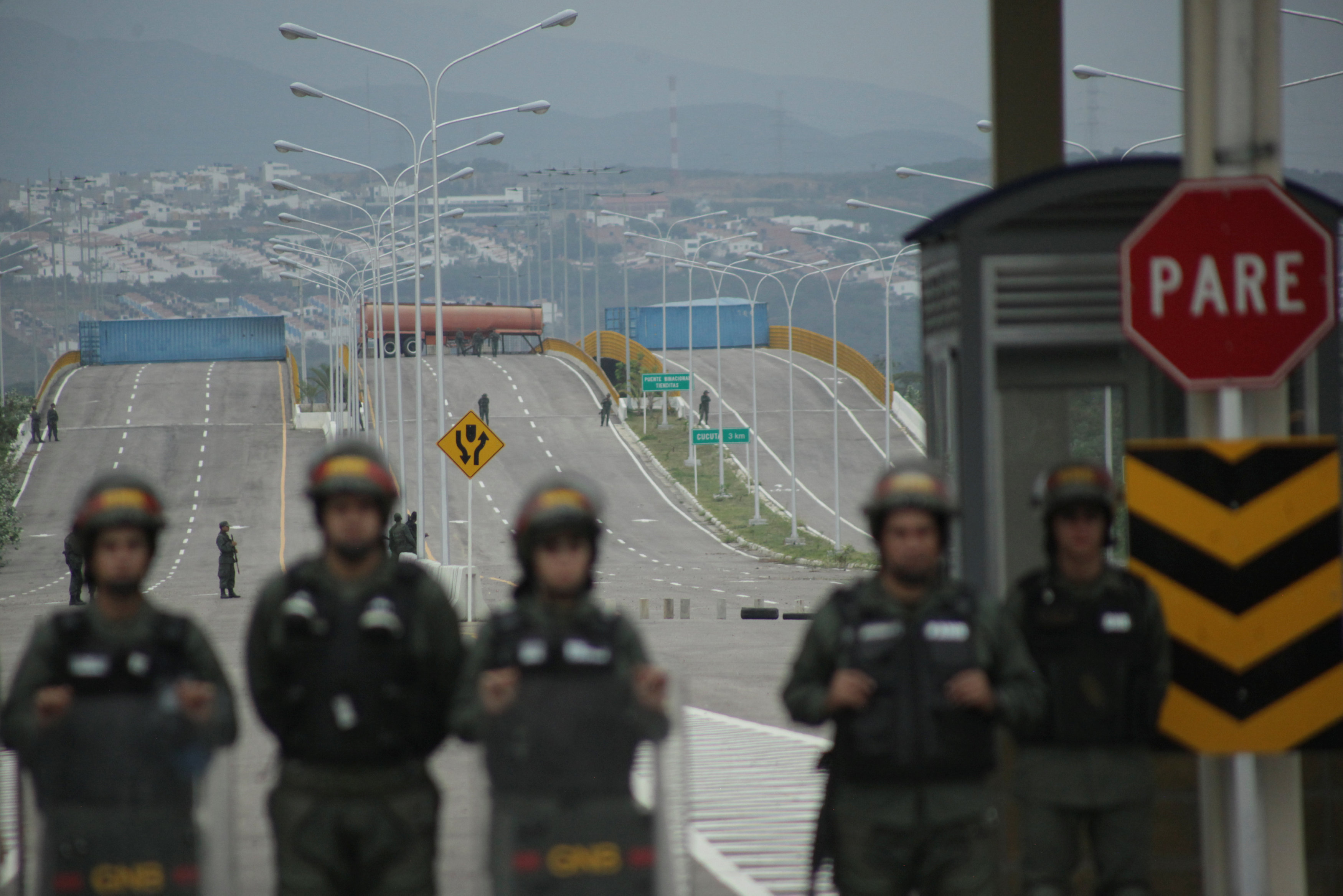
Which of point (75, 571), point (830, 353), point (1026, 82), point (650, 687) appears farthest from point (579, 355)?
point (650, 687)

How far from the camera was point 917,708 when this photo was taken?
200 inches

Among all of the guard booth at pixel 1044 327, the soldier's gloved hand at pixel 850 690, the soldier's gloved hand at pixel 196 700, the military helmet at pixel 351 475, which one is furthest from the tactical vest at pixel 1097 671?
the soldier's gloved hand at pixel 196 700

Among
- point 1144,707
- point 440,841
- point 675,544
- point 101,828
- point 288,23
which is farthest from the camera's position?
point 675,544

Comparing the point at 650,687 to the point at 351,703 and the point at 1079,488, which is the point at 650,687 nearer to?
the point at 351,703

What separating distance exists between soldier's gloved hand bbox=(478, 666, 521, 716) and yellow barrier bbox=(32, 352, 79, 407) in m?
67.7

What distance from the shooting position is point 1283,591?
583cm

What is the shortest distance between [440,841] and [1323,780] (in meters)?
4.74

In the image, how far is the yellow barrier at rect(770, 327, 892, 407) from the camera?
7969 centimetres

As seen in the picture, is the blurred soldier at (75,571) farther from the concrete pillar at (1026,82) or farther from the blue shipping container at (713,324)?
the blue shipping container at (713,324)

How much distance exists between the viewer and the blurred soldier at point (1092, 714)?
5.50 meters

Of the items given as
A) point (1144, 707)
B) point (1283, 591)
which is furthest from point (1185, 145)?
point (1144, 707)

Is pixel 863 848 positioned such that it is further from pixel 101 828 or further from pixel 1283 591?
pixel 101 828

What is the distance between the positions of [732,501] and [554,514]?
170ft

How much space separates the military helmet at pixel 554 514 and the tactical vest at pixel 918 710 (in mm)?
Result: 926
